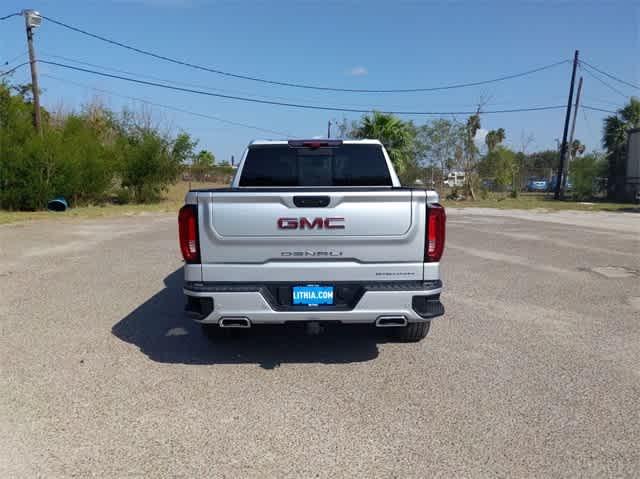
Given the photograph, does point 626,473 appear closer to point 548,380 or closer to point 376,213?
point 548,380

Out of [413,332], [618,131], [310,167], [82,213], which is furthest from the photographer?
[618,131]

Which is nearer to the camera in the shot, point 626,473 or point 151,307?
point 626,473

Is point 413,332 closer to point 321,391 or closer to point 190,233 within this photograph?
point 321,391

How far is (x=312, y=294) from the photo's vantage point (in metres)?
4.25

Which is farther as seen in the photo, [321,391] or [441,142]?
[441,142]

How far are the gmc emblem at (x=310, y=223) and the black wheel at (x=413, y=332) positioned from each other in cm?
142

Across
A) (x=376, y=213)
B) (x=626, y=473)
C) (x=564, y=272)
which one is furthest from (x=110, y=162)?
(x=626, y=473)

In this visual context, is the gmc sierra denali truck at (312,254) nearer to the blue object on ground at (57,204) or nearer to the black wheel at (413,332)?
the black wheel at (413,332)

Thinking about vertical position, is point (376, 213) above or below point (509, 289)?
→ above

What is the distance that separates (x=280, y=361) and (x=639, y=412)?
9.17 feet

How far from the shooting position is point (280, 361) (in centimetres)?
480

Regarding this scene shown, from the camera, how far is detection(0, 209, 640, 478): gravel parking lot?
10.3 feet

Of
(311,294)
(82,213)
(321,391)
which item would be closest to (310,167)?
(311,294)

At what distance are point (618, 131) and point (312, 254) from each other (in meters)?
43.2
